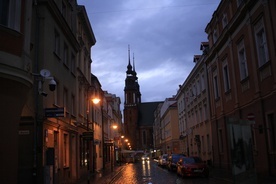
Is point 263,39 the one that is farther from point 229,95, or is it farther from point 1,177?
point 1,177

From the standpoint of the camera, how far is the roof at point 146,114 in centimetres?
13700

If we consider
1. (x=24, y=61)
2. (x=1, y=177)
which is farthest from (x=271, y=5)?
(x=1, y=177)

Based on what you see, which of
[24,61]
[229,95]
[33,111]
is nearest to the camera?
[24,61]

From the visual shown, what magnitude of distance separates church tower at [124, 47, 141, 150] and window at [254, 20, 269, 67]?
103959mm

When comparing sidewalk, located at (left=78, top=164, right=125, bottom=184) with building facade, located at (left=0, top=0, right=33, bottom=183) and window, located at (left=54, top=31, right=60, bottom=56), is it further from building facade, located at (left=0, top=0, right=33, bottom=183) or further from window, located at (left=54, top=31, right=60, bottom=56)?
building facade, located at (left=0, top=0, right=33, bottom=183)

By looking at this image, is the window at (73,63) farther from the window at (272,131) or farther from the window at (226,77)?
the window at (272,131)

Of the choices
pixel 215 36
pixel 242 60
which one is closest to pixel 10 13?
pixel 242 60

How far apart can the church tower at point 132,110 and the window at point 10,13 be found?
112 m

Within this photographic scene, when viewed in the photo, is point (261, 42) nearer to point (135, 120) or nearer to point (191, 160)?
point (191, 160)

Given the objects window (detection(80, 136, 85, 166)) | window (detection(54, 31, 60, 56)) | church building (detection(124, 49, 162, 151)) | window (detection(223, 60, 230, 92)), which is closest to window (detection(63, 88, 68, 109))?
window (detection(54, 31, 60, 56))

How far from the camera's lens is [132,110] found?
129 meters

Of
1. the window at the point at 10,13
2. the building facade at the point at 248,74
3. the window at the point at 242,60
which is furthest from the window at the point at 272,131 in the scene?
the window at the point at 10,13

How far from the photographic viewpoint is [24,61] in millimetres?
12719

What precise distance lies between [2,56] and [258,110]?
49.6 feet
